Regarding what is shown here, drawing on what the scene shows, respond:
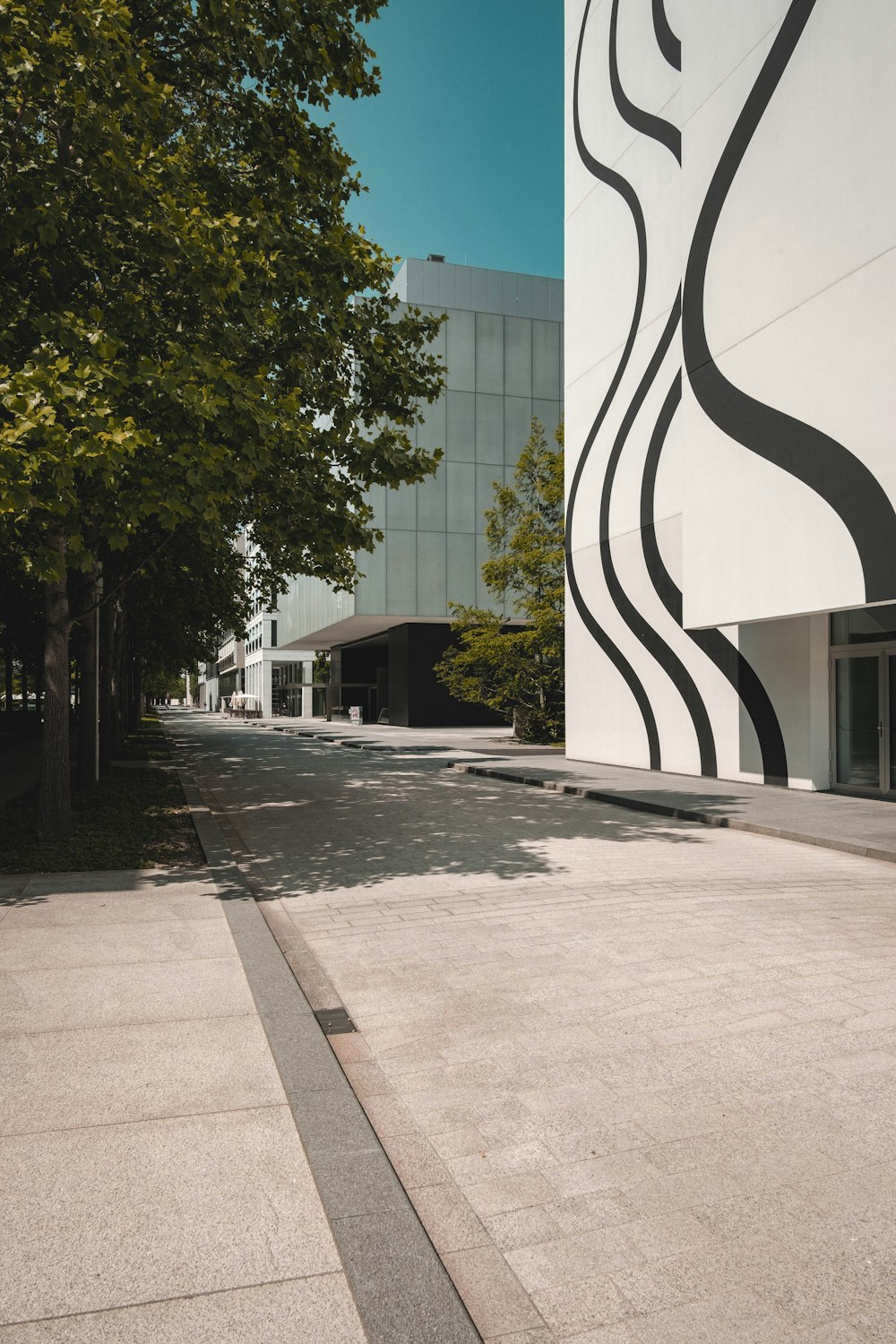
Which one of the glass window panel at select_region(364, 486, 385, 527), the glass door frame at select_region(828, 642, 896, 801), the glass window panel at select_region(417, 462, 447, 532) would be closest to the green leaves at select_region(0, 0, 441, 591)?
the glass door frame at select_region(828, 642, 896, 801)

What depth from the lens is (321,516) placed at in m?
→ 10.4

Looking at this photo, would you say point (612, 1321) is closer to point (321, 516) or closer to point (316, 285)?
point (321, 516)

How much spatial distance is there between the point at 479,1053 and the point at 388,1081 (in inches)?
18.8

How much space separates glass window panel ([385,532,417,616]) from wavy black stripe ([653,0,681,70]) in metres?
23.6

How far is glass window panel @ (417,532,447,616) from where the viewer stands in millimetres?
41562

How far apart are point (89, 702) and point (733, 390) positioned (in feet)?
37.6

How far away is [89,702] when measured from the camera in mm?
15633

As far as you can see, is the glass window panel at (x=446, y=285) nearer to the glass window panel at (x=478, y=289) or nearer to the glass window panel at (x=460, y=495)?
the glass window panel at (x=478, y=289)

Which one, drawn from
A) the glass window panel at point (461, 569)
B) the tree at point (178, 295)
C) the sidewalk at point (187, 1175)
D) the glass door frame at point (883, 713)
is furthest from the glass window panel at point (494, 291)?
the sidewalk at point (187, 1175)

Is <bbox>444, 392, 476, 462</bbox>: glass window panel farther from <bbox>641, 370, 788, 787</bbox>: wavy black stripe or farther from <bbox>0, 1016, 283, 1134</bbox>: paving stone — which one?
Answer: <bbox>0, 1016, 283, 1134</bbox>: paving stone

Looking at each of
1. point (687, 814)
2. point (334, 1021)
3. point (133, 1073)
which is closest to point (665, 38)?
point (687, 814)

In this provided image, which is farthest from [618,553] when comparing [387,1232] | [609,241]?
[387,1232]

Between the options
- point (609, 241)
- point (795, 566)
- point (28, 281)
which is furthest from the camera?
point (609, 241)

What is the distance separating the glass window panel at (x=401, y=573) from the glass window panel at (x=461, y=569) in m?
1.61
